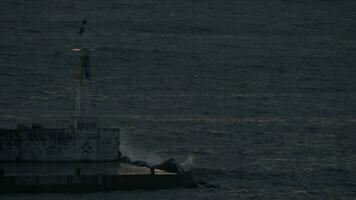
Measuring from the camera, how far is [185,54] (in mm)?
141500

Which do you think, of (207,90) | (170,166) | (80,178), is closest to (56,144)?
(80,178)

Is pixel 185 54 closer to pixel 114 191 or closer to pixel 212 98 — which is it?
pixel 212 98

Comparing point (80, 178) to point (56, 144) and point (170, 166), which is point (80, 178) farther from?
point (170, 166)

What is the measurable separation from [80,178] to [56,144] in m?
3.49

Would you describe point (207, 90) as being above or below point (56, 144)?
above

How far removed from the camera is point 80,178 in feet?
222

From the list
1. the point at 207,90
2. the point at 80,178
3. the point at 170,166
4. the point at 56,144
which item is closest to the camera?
the point at 80,178

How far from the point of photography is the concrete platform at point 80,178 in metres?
66.9

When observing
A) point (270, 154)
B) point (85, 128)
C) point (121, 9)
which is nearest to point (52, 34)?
point (121, 9)

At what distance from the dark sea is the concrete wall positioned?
3.50 m

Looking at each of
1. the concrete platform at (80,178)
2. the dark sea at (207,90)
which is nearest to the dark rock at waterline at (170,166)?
the concrete platform at (80,178)

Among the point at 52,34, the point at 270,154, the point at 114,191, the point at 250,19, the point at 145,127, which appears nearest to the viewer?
the point at 114,191

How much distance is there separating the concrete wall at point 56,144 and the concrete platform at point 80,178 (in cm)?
51

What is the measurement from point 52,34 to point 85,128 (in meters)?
84.9
